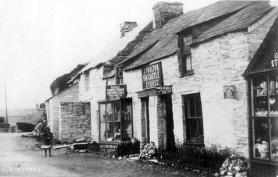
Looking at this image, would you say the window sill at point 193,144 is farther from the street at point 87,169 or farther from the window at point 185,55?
the window at point 185,55

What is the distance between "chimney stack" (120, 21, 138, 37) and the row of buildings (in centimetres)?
553

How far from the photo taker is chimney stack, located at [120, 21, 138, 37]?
27203 mm

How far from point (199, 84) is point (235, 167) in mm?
3535

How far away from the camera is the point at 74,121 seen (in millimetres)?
24203

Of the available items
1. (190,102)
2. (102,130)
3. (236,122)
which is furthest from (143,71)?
(236,122)

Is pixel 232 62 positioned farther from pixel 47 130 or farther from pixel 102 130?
pixel 47 130

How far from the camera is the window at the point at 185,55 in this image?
13.5 metres

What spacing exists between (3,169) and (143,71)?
6.65m

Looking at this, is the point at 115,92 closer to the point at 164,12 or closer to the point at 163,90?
the point at 163,90

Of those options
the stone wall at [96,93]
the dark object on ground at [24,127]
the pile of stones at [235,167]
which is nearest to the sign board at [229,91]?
the pile of stones at [235,167]

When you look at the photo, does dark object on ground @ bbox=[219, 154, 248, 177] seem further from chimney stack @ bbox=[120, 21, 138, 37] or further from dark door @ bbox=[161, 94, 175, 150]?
chimney stack @ bbox=[120, 21, 138, 37]

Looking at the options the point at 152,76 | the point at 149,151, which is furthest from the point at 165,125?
the point at 152,76

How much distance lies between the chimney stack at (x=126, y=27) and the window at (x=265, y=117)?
18214mm

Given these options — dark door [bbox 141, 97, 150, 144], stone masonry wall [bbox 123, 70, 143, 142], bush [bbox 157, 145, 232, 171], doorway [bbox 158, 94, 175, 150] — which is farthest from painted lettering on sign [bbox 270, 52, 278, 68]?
stone masonry wall [bbox 123, 70, 143, 142]
